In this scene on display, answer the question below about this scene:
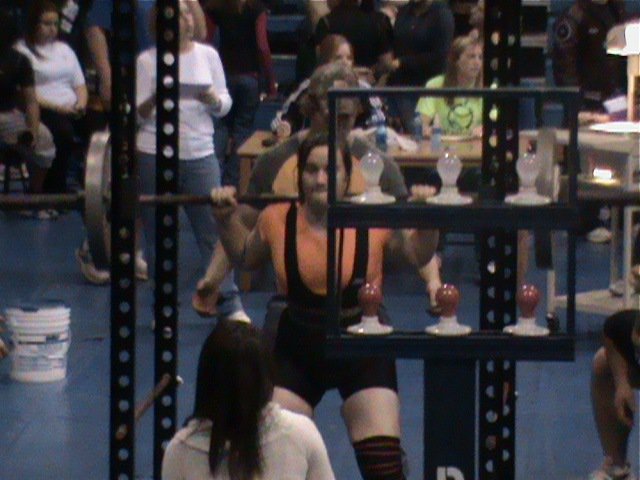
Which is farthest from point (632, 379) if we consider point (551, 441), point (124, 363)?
point (124, 363)

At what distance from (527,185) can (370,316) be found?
0.47m

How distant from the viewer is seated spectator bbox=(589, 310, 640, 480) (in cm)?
581

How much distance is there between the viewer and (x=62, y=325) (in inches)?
304

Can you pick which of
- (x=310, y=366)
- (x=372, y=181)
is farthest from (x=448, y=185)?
(x=310, y=366)

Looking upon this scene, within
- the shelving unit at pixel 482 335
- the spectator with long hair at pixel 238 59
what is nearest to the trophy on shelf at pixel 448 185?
the shelving unit at pixel 482 335

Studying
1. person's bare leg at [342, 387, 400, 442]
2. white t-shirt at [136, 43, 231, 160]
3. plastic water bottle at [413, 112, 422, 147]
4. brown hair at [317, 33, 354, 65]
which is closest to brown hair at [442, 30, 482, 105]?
plastic water bottle at [413, 112, 422, 147]

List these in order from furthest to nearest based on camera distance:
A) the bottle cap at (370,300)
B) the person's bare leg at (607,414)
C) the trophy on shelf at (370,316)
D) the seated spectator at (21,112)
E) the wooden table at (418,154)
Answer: the seated spectator at (21,112) < the wooden table at (418,154) < the person's bare leg at (607,414) < the bottle cap at (370,300) < the trophy on shelf at (370,316)

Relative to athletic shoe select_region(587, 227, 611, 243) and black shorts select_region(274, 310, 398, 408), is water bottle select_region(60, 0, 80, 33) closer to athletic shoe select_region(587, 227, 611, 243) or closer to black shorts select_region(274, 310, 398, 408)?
athletic shoe select_region(587, 227, 611, 243)

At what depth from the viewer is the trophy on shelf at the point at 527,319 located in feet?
12.0

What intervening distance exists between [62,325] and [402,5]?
21.7ft

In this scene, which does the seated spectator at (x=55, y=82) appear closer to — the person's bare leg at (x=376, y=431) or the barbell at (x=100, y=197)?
the person's bare leg at (x=376, y=431)

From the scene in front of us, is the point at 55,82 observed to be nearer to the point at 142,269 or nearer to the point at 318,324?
the point at 142,269

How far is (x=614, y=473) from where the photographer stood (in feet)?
20.3

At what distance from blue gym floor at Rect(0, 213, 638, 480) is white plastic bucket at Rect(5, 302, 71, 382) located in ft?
0.25
